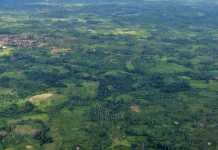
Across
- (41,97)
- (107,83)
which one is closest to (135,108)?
(107,83)

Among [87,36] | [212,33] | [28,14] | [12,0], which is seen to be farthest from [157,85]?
[12,0]

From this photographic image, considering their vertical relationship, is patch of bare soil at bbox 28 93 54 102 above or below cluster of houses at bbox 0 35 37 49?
below

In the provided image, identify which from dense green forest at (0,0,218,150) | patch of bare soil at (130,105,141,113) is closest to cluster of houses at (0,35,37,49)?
dense green forest at (0,0,218,150)

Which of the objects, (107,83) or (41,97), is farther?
(107,83)

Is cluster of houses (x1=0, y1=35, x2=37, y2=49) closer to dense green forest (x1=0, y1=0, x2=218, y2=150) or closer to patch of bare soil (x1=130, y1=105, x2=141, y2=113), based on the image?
dense green forest (x1=0, y1=0, x2=218, y2=150)

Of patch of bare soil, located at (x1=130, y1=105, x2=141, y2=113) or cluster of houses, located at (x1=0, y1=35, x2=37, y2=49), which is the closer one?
patch of bare soil, located at (x1=130, y1=105, x2=141, y2=113)

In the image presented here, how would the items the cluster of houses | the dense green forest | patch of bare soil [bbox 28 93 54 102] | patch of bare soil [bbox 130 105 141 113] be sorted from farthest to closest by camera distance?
1. the cluster of houses
2. patch of bare soil [bbox 28 93 54 102]
3. patch of bare soil [bbox 130 105 141 113]
4. the dense green forest

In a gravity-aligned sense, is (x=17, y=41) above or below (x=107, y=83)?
above

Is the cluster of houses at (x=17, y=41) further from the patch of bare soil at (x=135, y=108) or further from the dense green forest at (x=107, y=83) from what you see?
the patch of bare soil at (x=135, y=108)

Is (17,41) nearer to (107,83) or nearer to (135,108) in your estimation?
(107,83)
